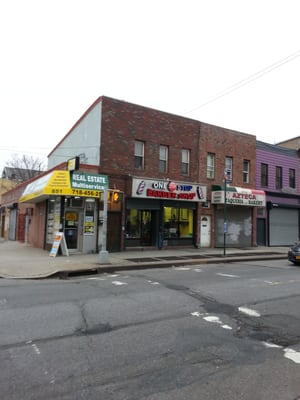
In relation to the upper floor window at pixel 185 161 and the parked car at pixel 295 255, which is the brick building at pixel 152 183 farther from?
the parked car at pixel 295 255

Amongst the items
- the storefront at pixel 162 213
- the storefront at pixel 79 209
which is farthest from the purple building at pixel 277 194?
the storefront at pixel 79 209

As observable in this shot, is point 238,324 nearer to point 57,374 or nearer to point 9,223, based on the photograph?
point 57,374

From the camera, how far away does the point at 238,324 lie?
6.22 metres

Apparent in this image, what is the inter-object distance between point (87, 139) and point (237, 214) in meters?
11.7

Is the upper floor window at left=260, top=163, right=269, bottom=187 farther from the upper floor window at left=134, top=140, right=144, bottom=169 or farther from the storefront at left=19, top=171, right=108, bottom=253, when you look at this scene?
the storefront at left=19, top=171, right=108, bottom=253

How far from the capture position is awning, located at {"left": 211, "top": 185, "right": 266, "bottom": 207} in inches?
878

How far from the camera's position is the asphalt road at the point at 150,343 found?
3.80 metres

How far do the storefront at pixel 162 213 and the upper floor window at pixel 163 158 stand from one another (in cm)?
115

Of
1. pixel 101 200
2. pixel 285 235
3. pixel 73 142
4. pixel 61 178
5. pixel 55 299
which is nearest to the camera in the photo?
pixel 55 299

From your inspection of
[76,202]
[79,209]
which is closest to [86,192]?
[76,202]

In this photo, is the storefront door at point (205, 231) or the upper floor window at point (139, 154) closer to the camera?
the upper floor window at point (139, 154)

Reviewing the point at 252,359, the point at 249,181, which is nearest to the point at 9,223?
the point at 249,181

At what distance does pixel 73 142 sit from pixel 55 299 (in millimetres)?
17497

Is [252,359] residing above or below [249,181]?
below
